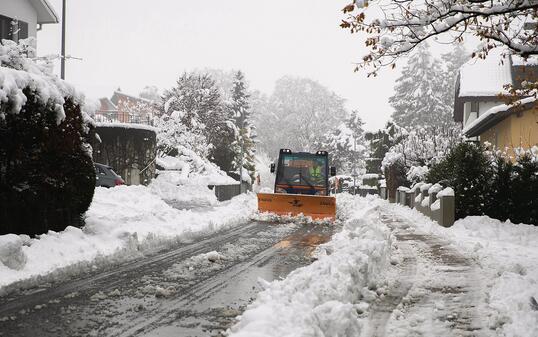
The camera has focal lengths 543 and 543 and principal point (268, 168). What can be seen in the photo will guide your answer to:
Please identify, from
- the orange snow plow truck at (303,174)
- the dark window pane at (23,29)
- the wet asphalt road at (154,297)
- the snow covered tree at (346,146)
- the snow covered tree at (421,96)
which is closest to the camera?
the wet asphalt road at (154,297)

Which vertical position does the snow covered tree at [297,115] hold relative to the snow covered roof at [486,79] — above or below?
above

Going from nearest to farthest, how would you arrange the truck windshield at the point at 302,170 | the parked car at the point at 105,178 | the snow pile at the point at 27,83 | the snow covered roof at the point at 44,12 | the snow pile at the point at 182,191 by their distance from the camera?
the snow pile at the point at 27,83
the parked car at the point at 105,178
the truck windshield at the point at 302,170
the snow covered roof at the point at 44,12
the snow pile at the point at 182,191

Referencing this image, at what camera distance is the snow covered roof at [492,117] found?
21541 millimetres

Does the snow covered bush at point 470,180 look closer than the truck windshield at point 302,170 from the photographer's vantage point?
Yes

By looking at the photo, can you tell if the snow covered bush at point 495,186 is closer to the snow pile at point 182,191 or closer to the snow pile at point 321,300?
the snow pile at point 321,300

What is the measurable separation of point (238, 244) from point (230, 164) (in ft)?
115

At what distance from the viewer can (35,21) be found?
985 inches

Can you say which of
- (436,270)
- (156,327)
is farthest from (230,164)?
(156,327)

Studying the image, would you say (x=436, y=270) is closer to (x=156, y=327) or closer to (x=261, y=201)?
(x=156, y=327)

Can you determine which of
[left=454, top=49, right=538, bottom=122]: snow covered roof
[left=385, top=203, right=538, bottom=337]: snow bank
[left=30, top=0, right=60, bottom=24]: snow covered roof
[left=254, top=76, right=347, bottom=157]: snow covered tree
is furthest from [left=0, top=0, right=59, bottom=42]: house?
[left=254, top=76, right=347, bottom=157]: snow covered tree

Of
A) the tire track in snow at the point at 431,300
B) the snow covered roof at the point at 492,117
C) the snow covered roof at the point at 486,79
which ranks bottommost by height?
the tire track in snow at the point at 431,300

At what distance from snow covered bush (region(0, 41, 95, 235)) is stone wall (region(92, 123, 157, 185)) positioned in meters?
13.8

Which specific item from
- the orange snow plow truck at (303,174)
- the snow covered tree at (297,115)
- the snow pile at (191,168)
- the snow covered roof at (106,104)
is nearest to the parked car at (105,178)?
the orange snow plow truck at (303,174)

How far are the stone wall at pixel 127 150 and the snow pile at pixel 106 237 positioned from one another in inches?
286
